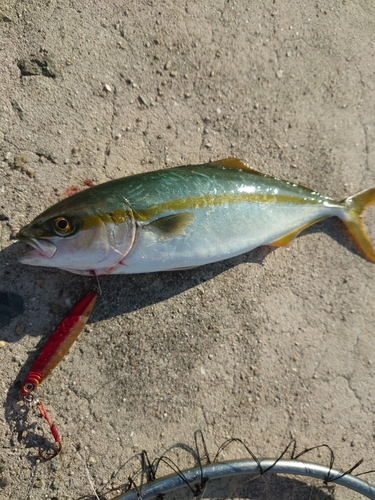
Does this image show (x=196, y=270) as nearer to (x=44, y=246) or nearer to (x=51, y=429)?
(x=44, y=246)

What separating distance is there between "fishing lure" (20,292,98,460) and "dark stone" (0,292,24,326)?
0.28m

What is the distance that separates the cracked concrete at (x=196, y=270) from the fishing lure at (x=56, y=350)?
0.07 metres

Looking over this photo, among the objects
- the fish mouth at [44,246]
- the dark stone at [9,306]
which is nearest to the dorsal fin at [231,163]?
the fish mouth at [44,246]

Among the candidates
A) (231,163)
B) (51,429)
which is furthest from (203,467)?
(231,163)

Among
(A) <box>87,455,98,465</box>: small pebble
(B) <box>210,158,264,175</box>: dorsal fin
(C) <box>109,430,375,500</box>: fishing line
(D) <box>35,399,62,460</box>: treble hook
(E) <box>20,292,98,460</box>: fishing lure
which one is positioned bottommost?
(C) <box>109,430,375,500</box>: fishing line

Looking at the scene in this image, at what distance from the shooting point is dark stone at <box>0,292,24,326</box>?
8.07 feet

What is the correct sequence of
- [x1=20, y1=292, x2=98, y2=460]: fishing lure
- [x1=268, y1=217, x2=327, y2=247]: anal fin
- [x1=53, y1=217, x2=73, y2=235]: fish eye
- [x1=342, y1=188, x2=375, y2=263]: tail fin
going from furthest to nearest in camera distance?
1. [x1=342, y1=188, x2=375, y2=263]: tail fin
2. [x1=268, y1=217, x2=327, y2=247]: anal fin
3. [x1=20, y1=292, x2=98, y2=460]: fishing lure
4. [x1=53, y1=217, x2=73, y2=235]: fish eye

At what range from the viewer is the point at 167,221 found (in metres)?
2.29

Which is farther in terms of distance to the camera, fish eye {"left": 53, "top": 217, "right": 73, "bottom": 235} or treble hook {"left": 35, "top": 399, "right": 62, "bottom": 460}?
treble hook {"left": 35, "top": 399, "right": 62, "bottom": 460}

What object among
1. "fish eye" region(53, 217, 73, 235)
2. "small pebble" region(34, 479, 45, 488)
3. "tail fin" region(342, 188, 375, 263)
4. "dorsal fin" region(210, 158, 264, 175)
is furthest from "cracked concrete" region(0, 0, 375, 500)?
"fish eye" region(53, 217, 73, 235)

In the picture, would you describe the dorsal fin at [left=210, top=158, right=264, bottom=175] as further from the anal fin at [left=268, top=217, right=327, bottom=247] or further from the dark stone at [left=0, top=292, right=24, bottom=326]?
the dark stone at [left=0, top=292, right=24, bottom=326]

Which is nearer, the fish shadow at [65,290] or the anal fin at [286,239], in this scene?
the fish shadow at [65,290]

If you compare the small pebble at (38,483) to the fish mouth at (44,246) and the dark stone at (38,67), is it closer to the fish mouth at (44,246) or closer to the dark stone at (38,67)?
the fish mouth at (44,246)

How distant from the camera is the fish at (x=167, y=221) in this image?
2.18m
